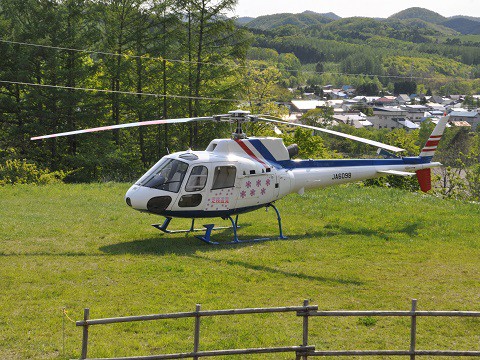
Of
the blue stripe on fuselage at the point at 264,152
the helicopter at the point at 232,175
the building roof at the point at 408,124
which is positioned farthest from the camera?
the building roof at the point at 408,124

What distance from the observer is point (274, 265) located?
47.4 ft

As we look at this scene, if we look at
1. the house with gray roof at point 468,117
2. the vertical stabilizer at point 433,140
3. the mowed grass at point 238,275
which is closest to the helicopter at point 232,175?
the mowed grass at point 238,275

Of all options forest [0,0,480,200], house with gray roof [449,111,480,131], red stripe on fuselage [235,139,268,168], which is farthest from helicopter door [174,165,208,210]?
house with gray roof [449,111,480,131]

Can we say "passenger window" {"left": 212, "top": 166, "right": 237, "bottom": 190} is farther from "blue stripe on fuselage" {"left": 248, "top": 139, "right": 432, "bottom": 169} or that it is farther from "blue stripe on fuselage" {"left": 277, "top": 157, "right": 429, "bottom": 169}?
"blue stripe on fuselage" {"left": 277, "top": 157, "right": 429, "bottom": 169}

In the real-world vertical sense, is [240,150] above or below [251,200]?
above

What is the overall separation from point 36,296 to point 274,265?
5.76m

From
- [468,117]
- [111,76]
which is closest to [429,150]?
[111,76]

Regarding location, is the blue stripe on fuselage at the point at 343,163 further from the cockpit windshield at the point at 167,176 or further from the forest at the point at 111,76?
the forest at the point at 111,76

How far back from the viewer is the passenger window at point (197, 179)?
1568 centimetres

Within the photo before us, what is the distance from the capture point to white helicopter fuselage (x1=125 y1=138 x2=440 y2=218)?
15547mm

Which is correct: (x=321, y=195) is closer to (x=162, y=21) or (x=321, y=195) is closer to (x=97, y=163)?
(x=97, y=163)

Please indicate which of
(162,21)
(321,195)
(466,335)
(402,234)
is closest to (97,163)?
(162,21)

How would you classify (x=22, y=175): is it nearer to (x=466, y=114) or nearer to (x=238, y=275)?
(x=238, y=275)

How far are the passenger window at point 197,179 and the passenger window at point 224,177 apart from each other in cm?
34
